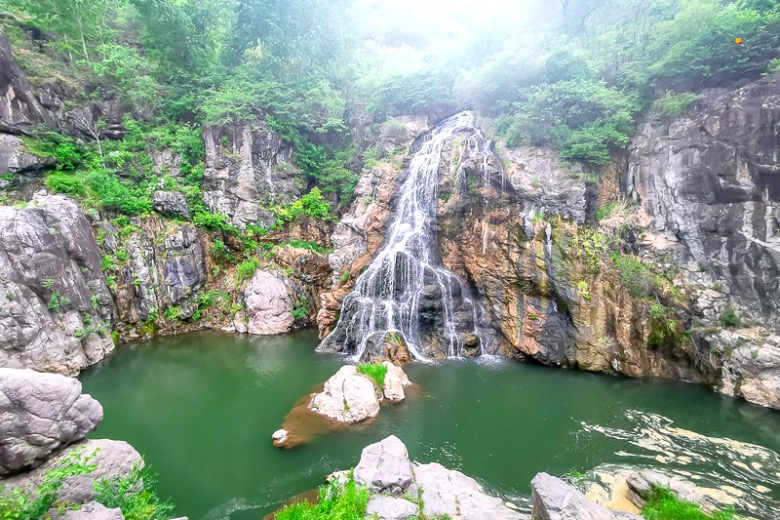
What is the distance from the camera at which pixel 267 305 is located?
18.6 meters

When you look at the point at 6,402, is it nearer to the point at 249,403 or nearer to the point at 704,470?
the point at 249,403

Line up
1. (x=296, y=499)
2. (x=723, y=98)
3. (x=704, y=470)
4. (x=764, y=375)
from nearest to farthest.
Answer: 1. (x=296, y=499)
2. (x=704, y=470)
3. (x=764, y=375)
4. (x=723, y=98)

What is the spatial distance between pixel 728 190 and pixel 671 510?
11.5m

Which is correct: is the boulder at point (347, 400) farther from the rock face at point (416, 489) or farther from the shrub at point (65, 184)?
the shrub at point (65, 184)

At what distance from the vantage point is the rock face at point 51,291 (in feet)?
39.8

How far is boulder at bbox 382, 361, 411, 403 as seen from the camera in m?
11.3

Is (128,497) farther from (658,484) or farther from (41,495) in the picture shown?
(658,484)

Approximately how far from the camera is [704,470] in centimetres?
787

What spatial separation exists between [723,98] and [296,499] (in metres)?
18.6

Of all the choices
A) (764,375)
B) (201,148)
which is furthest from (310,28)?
(764,375)

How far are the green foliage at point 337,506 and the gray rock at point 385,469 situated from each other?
0.79ft

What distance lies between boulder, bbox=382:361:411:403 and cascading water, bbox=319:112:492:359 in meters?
2.54

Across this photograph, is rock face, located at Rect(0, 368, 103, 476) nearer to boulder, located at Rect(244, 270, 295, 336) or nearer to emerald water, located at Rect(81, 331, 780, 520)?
emerald water, located at Rect(81, 331, 780, 520)

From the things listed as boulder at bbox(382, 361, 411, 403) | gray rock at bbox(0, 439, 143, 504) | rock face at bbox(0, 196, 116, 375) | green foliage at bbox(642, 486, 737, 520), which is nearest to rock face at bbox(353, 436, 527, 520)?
green foliage at bbox(642, 486, 737, 520)
